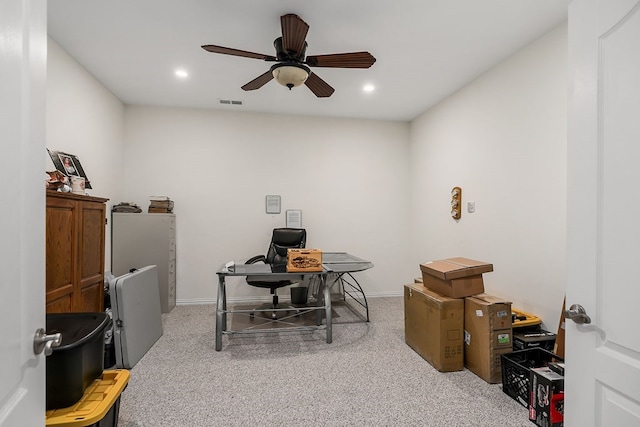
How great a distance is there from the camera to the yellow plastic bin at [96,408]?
1.29m

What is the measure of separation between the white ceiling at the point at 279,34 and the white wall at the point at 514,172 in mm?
243

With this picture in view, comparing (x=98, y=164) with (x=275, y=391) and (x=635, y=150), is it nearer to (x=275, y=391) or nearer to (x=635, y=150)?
(x=275, y=391)

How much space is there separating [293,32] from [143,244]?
126 inches

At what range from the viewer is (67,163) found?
3002 mm

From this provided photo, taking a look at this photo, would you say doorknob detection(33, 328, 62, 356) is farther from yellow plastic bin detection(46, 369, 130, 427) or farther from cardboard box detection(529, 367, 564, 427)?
cardboard box detection(529, 367, 564, 427)

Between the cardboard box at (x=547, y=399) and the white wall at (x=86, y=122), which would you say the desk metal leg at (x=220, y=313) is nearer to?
the white wall at (x=86, y=122)

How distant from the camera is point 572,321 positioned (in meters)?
1.12

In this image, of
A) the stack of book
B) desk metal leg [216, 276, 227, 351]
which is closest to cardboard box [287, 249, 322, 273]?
desk metal leg [216, 276, 227, 351]

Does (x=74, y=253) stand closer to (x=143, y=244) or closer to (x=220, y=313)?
(x=220, y=313)

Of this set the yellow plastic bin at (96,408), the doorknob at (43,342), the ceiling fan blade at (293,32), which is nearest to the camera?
the doorknob at (43,342)

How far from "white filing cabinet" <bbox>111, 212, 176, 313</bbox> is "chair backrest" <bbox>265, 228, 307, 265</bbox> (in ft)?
4.42

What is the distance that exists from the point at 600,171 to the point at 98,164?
4.49 meters

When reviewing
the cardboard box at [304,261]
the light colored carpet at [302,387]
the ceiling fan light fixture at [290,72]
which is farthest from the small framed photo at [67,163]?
the cardboard box at [304,261]


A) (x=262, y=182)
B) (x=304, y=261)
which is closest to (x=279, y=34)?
(x=304, y=261)
